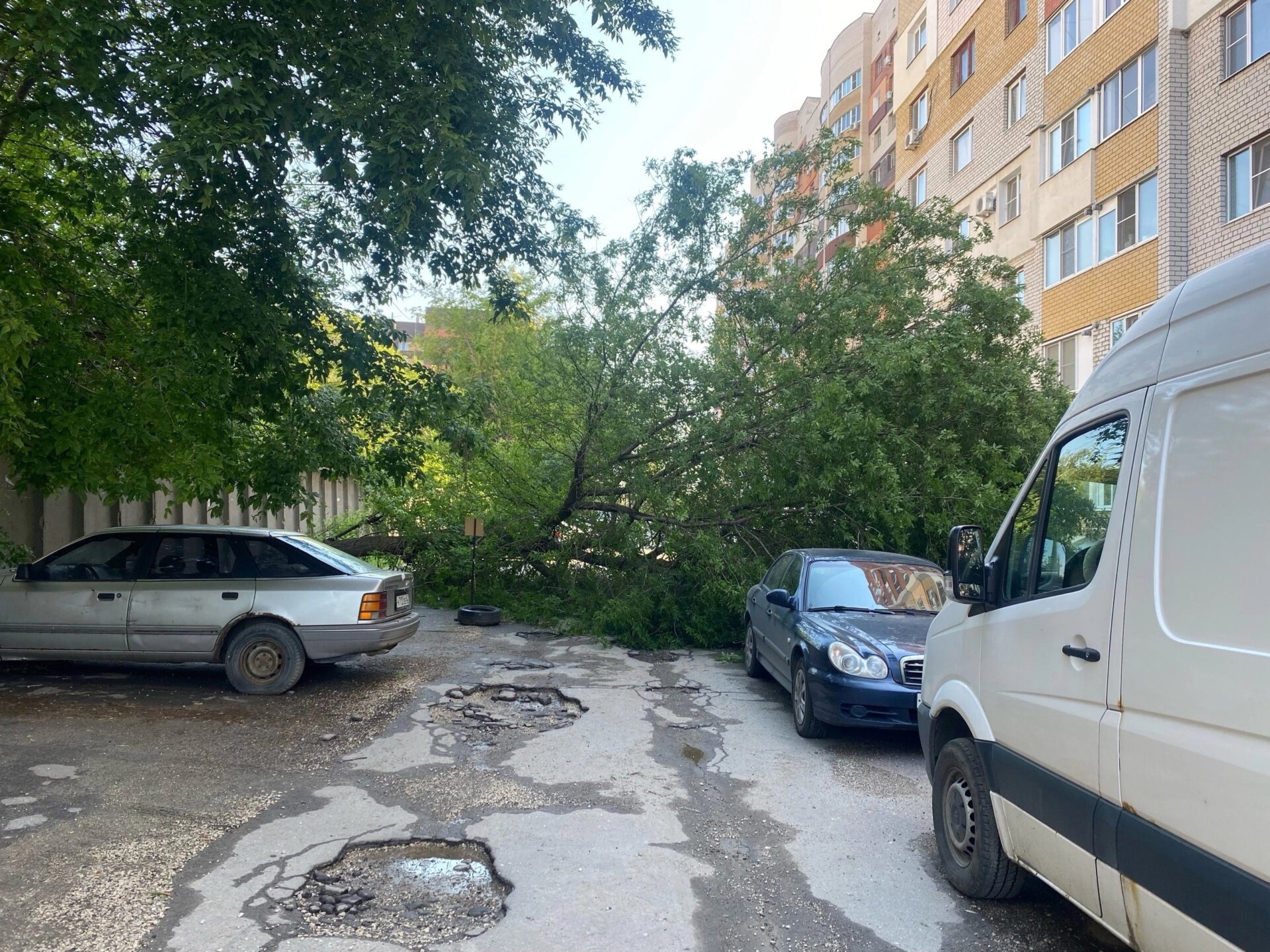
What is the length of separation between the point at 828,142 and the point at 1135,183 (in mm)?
7418

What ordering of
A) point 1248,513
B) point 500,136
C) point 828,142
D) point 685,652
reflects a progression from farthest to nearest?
point 828,142 → point 685,652 → point 500,136 → point 1248,513

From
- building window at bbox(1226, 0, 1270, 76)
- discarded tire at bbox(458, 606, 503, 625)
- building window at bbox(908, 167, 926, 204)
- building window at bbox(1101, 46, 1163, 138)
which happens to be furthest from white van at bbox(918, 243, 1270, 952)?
building window at bbox(908, 167, 926, 204)

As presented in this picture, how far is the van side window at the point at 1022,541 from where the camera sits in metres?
4.14

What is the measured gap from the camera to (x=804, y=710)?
7625 mm

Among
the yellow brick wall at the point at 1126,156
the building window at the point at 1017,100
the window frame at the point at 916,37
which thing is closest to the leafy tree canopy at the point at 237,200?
the yellow brick wall at the point at 1126,156

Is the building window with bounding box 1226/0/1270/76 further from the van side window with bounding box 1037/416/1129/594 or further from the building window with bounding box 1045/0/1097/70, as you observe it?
the van side window with bounding box 1037/416/1129/594

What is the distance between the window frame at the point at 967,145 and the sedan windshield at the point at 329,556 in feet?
72.0

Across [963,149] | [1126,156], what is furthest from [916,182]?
[1126,156]

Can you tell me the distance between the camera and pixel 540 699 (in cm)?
901

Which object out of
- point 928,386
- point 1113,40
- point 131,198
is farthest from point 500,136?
point 1113,40

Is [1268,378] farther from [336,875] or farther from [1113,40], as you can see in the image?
[1113,40]

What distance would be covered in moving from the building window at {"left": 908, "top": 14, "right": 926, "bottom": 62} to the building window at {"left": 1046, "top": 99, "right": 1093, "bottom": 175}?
36.6 ft

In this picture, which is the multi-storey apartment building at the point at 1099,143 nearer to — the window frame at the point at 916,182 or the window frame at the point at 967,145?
the window frame at the point at 967,145

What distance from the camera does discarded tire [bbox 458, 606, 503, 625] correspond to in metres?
13.9
